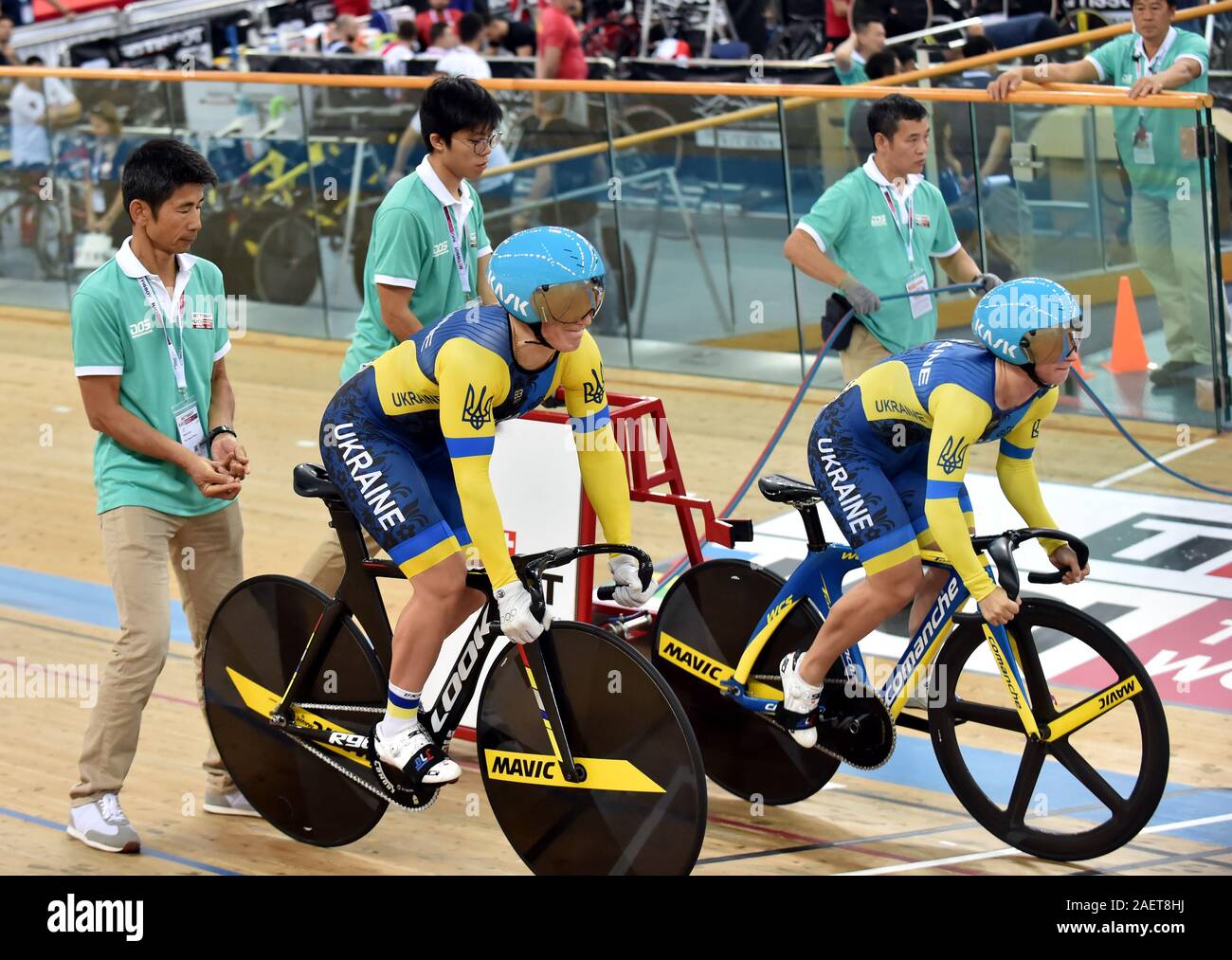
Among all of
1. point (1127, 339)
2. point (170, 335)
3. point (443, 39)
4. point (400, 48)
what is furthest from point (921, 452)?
point (443, 39)

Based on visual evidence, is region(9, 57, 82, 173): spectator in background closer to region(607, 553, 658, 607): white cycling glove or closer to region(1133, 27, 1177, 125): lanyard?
region(1133, 27, 1177, 125): lanyard

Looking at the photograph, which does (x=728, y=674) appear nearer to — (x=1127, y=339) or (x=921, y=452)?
(x=921, y=452)

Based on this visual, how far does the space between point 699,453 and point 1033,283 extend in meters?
4.56

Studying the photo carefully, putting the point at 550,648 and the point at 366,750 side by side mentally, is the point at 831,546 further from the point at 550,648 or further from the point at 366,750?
the point at 366,750

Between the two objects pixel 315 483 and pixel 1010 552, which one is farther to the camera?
pixel 315 483

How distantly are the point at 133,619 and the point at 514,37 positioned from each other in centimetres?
1193

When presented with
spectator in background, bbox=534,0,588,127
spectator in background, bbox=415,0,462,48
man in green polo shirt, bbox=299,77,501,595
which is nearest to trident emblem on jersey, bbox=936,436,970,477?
man in green polo shirt, bbox=299,77,501,595

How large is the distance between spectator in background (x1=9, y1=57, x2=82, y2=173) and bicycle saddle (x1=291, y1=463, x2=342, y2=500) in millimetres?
8650

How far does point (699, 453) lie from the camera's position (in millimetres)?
8984

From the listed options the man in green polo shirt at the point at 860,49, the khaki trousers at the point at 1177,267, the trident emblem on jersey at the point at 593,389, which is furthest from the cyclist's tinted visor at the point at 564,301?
the man in green polo shirt at the point at 860,49

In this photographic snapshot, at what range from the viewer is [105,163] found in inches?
492

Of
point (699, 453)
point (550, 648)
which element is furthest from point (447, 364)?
point (699, 453)

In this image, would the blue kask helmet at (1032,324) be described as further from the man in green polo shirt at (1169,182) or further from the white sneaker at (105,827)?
the man in green polo shirt at (1169,182)

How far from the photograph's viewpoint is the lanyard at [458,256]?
5645 millimetres
